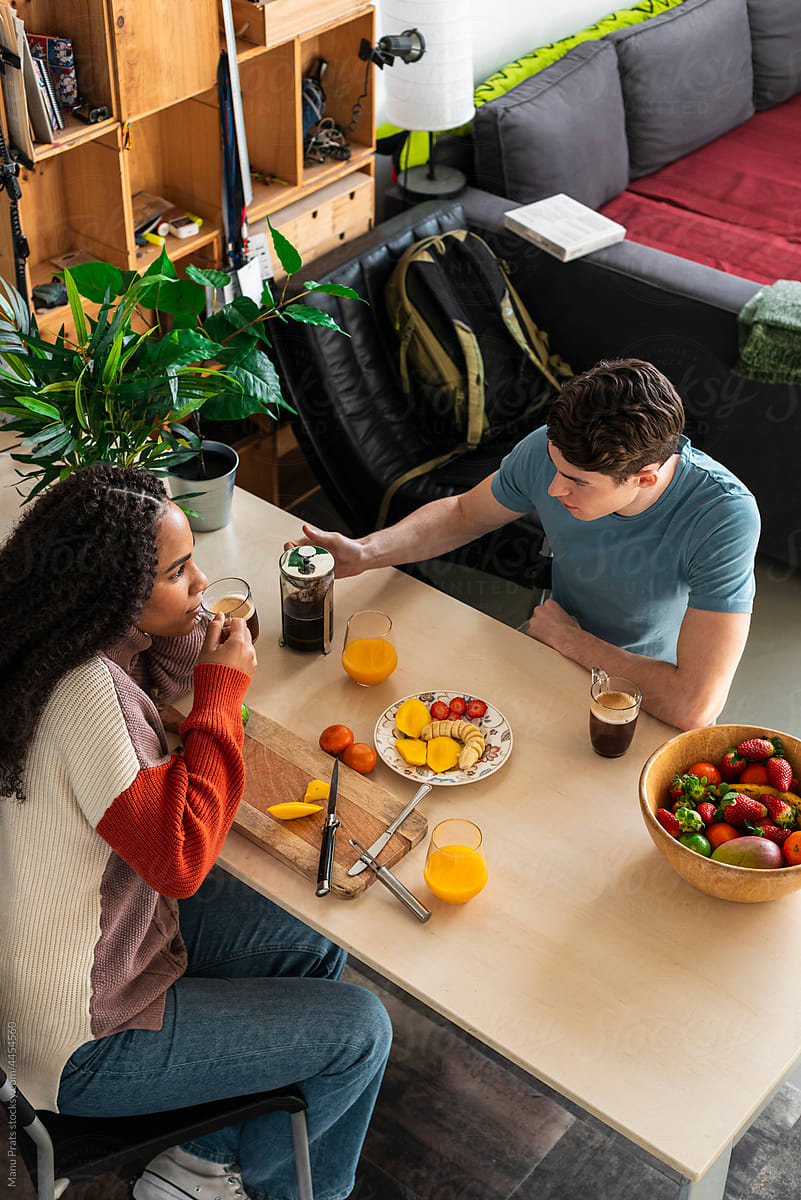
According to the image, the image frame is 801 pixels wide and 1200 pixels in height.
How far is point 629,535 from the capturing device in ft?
6.03

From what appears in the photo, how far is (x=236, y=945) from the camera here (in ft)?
5.34

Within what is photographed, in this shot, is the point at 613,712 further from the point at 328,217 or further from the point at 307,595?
the point at 328,217

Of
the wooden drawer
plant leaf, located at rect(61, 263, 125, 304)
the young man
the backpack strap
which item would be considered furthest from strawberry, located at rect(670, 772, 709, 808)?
the wooden drawer

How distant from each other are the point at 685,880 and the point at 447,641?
21.6 inches

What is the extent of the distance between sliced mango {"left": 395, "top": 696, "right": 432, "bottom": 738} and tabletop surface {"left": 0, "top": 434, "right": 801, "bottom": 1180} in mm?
55

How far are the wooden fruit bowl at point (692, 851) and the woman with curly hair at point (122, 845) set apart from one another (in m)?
0.48

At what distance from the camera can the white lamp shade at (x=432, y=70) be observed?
2.90 metres

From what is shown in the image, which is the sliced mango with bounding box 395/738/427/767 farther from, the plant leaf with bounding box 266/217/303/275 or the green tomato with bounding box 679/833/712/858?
the plant leaf with bounding box 266/217/303/275

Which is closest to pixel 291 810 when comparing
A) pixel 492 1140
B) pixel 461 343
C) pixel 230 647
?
pixel 230 647

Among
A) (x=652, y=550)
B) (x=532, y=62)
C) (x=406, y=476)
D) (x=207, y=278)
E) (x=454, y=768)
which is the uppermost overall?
(x=207, y=278)

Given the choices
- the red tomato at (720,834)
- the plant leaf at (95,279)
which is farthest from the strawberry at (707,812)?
the plant leaf at (95,279)

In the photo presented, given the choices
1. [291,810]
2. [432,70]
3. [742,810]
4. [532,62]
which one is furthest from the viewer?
[532,62]

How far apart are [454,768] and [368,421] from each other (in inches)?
56.4

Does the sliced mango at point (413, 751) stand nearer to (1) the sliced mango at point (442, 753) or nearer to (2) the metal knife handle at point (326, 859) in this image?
(1) the sliced mango at point (442, 753)
